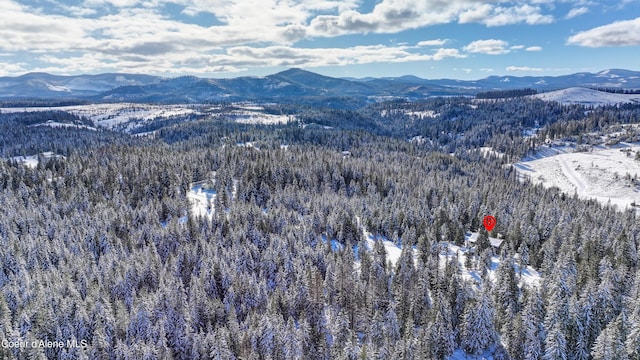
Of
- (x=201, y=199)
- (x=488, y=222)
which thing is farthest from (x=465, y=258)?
(x=201, y=199)

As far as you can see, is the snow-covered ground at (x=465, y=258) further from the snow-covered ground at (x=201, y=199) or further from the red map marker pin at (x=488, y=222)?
the snow-covered ground at (x=201, y=199)

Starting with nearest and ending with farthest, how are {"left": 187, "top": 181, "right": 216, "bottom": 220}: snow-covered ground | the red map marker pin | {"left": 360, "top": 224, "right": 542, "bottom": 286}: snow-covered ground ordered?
{"left": 360, "top": 224, "right": 542, "bottom": 286}: snow-covered ground < the red map marker pin < {"left": 187, "top": 181, "right": 216, "bottom": 220}: snow-covered ground

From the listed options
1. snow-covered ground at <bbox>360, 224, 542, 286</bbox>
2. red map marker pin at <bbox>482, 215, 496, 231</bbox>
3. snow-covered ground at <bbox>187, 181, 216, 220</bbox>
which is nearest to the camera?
snow-covered ground at <bbox>360, 224, 542, 286</bbox>

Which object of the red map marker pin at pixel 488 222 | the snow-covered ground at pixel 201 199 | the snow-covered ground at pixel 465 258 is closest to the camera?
the snow-covered ground at pixel 465 258

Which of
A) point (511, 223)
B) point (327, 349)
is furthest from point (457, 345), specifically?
point (511, 223)

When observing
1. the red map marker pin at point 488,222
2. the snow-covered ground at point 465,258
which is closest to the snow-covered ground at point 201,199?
the snow-covered ground at point 465,258

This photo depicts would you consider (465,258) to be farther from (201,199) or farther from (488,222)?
(201,199)

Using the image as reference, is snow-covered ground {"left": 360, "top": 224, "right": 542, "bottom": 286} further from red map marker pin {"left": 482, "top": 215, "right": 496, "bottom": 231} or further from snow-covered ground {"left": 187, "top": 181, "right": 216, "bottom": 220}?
snow-covered ground {"left": 187, "top": 181, "right": 216, "bottom": 220}

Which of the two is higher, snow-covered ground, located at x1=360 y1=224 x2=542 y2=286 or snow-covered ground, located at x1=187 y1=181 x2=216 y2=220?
snow-covered ground, located at x1=187 y1=181 x2=216 y2=220

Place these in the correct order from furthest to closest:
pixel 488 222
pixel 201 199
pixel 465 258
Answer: pixel 201 199, pixel 488 222, pixel 465 258

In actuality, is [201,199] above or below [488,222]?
below

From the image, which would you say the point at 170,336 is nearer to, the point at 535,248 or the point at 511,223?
the point at 535,248

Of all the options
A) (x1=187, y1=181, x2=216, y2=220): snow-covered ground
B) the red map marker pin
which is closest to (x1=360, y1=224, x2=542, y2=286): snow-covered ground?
the red map marker pin
